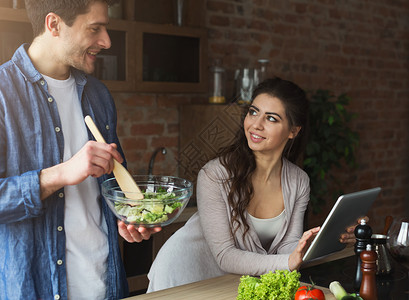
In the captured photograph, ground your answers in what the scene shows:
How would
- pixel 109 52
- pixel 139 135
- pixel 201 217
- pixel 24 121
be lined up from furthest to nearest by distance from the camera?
pixel 139 135, pixel 109 52, pixel 201 217, pixel 24 121

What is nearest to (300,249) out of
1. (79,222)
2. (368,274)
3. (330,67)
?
Answer: (368,274)

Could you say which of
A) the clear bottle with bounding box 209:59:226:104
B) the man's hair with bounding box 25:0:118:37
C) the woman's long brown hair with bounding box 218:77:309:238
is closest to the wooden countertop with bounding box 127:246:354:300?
the woman's long brown hair with bounding box 218:77:309:238

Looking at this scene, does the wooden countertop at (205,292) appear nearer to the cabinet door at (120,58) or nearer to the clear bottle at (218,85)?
the cabinet door at (120,58)

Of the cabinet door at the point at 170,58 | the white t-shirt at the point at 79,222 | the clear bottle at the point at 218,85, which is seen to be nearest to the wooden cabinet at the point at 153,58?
the cabinet door at the point at 170,58

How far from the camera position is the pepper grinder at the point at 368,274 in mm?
1487

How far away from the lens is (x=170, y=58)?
3.27m

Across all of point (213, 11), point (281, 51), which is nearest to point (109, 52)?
point (213, 11)

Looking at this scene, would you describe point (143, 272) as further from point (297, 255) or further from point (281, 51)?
point (281, 51)

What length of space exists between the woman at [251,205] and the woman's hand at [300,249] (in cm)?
1

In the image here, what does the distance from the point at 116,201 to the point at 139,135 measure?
1.80 meters

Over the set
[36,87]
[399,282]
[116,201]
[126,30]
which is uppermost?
[126,30]

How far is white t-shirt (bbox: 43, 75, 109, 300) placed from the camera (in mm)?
1771

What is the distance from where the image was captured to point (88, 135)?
1.85 metres

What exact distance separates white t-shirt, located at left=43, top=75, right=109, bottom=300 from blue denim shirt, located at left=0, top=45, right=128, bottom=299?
37 mm
